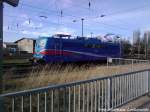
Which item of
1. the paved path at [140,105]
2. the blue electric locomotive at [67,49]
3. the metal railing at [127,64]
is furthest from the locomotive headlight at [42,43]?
the paved path at [140,105]

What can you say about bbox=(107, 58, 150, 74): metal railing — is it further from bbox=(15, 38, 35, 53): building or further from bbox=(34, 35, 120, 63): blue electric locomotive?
bbox=(15, 38, 35, 53): building

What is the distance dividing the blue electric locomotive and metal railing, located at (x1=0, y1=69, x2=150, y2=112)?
67.1 feet

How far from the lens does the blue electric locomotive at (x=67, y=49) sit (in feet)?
96.0

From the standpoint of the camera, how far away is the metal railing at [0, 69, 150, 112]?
4.58 meters

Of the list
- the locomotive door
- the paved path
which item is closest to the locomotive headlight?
the locomotive door

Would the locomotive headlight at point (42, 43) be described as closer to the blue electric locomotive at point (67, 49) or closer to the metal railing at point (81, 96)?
the blue electric locomotive at point (67, 49)

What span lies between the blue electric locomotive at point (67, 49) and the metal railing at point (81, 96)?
67.1 ft

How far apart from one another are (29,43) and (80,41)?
184 feet

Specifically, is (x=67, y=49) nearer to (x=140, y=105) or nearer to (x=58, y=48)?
(x=58, y=48)

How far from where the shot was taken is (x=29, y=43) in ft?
284

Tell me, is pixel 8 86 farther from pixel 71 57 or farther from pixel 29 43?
pixel 29 43

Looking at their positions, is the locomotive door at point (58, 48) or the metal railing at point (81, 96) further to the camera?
the locomotive door at point (58, 48)

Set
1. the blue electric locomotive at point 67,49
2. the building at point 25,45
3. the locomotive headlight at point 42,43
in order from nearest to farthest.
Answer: the blue electric locomotive at point 67,49, the locomotive headlight at point 42,43, the building at point 25,45

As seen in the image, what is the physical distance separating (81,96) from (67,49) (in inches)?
957
